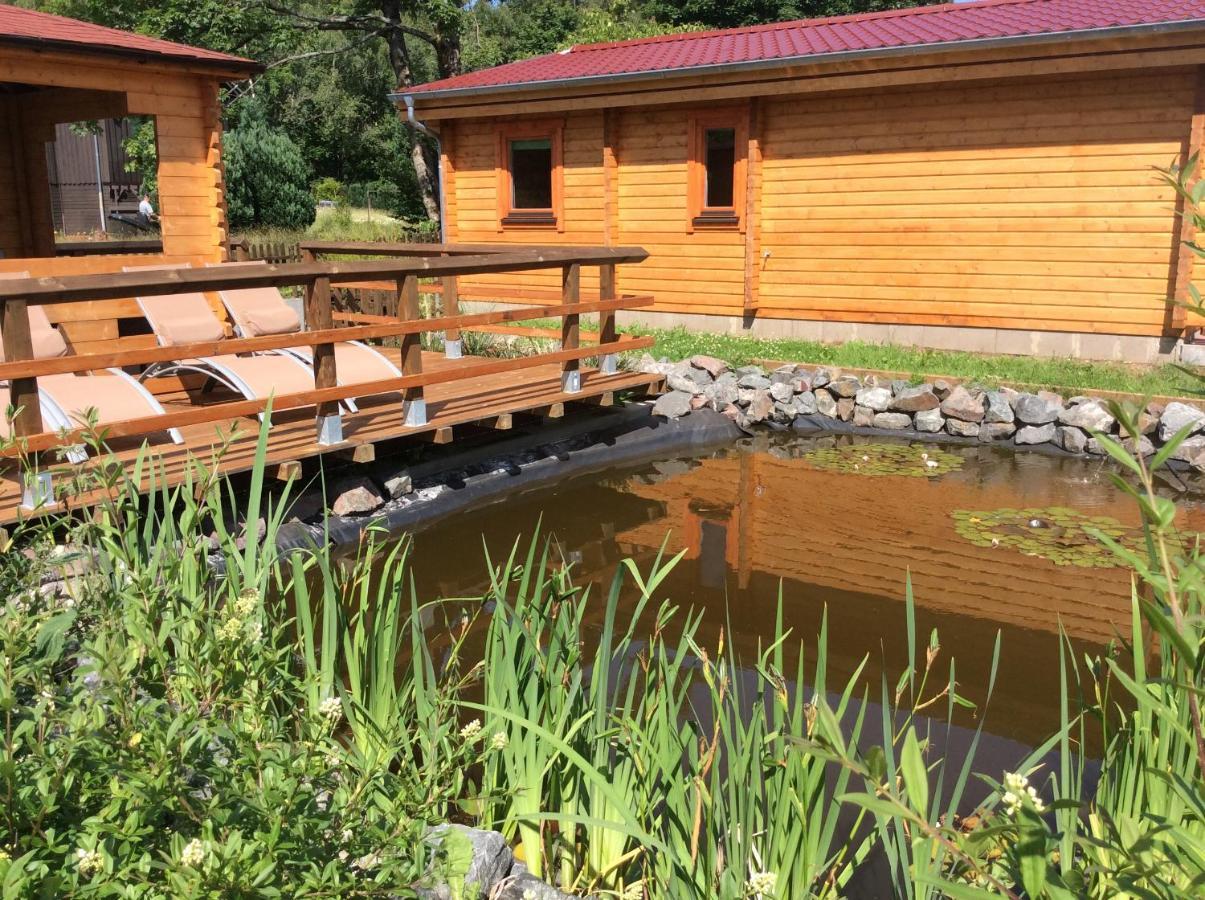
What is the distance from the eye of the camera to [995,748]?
14.3 feet

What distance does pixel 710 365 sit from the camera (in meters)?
10.8

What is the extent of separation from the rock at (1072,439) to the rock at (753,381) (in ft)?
8.45

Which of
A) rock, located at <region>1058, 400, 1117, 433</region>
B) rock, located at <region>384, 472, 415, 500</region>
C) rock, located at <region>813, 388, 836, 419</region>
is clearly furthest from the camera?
rock, located at <region>813, 388, 836, 419</region>

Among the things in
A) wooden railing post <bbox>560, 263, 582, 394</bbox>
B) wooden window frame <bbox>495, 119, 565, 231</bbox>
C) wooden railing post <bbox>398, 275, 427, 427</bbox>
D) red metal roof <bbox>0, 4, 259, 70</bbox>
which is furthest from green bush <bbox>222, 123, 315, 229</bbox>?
wooden railing post <bbox>398, 275, 427, 427</bbox>

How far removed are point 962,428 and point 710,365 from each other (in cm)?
241

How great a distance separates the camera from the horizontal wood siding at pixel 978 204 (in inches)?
420

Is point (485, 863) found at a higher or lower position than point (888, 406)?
higher

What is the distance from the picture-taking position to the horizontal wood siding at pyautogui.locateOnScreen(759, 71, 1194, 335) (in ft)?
35.0

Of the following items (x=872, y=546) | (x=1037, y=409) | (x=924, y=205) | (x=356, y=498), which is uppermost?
(x=924, y=205)

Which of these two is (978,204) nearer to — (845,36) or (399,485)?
(845,36)

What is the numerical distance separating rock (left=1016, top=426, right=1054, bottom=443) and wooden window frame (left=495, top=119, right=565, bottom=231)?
23.6ft

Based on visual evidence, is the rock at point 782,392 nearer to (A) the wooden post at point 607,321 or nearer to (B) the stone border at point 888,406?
(B) the stone border at point 888,406

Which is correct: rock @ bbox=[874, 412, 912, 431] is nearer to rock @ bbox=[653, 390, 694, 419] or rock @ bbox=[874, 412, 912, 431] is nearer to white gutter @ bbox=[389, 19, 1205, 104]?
rock @ bbox=[653, 390, 694, 419]

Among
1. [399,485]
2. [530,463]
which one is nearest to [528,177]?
[530,463]
